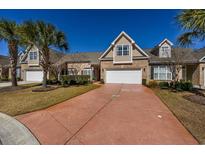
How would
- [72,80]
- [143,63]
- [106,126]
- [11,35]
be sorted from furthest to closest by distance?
[72,80], [143,63], [11,35], [106,126]

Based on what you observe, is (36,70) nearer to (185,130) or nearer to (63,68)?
(63,68)

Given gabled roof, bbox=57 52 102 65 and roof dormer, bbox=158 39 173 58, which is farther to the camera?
gabled roof, bbox=57 52 102 65

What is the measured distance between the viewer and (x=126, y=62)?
20922mm

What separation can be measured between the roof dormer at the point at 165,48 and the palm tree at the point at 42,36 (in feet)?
47.2

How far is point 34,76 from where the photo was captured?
27.2 metres

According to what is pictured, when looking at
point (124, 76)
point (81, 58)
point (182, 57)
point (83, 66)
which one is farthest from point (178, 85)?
point (81, 58)

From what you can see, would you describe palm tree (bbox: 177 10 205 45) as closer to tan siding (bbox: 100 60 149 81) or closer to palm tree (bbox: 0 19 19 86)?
tan siding (bbox: 100 60 149 81)

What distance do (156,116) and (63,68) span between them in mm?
22400

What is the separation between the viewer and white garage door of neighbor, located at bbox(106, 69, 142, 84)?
20.8 m

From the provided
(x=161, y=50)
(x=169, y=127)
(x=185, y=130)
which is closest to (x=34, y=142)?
(x=169, y=127)

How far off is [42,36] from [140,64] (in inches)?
512

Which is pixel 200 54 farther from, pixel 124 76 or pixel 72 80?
pixel 72 80

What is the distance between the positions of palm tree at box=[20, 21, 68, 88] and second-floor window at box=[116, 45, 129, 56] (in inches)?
310

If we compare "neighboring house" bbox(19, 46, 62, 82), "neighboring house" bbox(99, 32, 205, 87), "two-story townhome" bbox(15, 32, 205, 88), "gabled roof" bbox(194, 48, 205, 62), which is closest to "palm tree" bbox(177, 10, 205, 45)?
"two-story townhome" bbox(15, 32, 205, 88)
